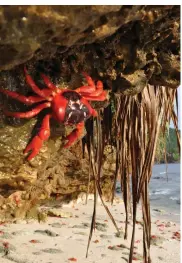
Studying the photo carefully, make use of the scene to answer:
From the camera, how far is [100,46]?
2559mm

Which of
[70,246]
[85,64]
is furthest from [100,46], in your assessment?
[70,246]

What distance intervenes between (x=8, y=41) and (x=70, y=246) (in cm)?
569

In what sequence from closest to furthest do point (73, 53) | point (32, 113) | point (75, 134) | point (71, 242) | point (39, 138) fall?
point (73, 53), point (32, 113), point (39, 138), point (75, 134), point (71, 242)

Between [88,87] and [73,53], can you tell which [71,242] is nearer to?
[88,87]

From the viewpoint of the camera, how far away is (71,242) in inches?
281

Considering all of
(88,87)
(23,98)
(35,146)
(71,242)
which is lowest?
(71,242)

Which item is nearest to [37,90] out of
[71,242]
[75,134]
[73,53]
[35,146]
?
[73,53]

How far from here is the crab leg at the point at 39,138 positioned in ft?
9.16

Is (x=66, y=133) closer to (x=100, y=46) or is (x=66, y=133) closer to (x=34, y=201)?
(x=100, y=46)

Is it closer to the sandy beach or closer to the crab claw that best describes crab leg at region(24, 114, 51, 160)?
the crab claw

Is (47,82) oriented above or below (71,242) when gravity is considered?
above

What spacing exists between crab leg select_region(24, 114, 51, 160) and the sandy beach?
3428 mm

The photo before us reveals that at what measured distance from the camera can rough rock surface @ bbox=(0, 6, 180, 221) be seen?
5.86 feet

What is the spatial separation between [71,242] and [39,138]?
4771 millimetres
